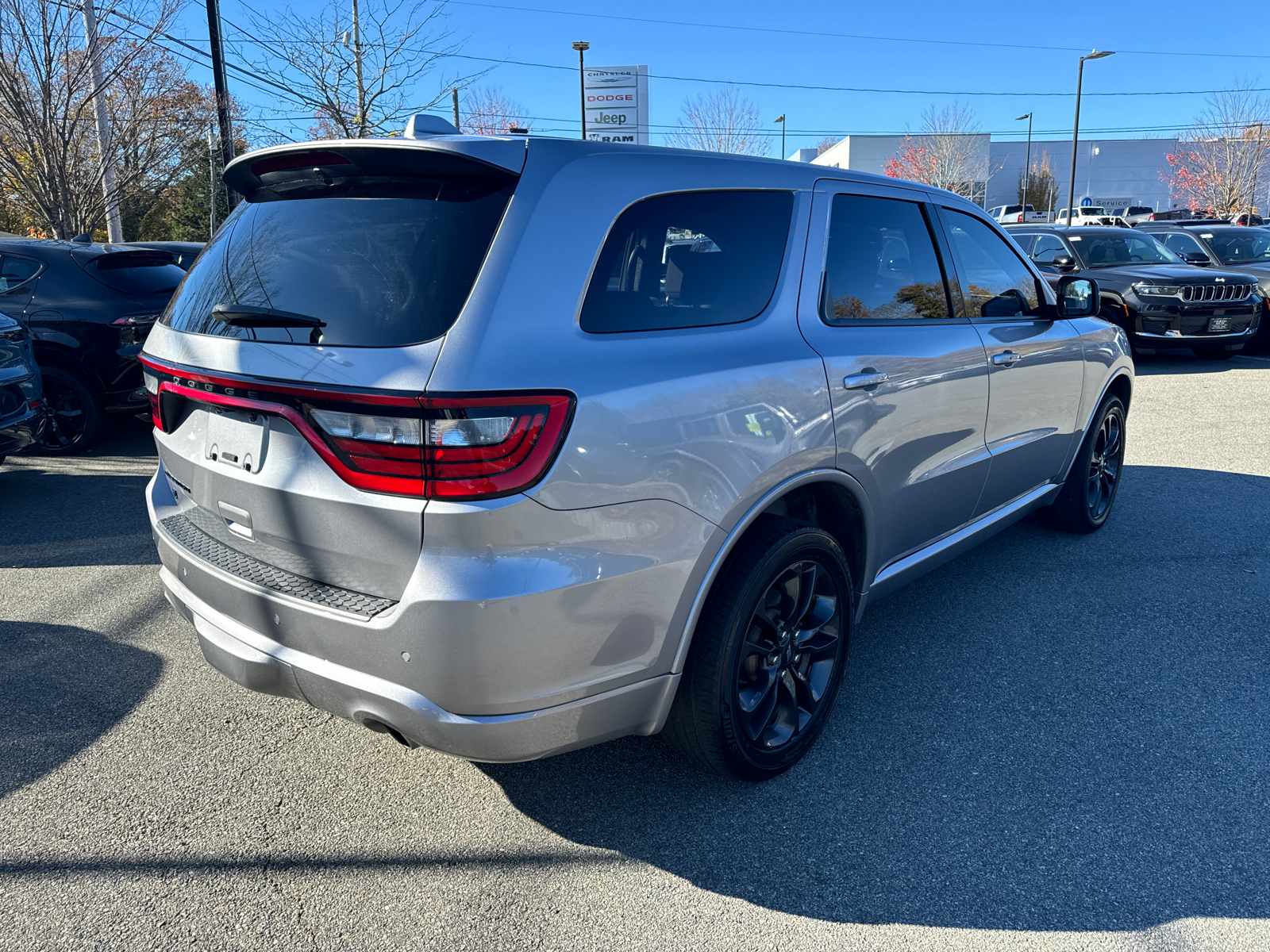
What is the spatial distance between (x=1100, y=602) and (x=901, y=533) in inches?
56.7

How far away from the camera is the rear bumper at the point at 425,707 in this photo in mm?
2053

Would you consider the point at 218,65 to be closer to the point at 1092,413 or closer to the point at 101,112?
the point at 101,112

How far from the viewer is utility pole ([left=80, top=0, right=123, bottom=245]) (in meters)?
12.7

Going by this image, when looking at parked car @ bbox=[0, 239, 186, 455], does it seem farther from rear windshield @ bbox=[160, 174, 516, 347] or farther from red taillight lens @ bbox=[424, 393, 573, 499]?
red taillight lens @ bbox=[424, 393, 573, 499]

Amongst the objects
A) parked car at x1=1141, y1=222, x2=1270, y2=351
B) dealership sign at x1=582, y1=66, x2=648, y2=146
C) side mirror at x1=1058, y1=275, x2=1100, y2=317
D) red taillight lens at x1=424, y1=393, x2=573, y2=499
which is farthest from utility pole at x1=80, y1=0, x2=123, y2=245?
dealership sign at x1=582, y1=66, x2=648, y2=146

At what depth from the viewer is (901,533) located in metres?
3.28

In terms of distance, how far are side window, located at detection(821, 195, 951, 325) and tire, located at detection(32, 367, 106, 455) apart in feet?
20.5

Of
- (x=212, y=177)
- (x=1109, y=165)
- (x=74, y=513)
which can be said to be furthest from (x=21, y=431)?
(x=1109, y=165)

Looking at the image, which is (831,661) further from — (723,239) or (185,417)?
(185,417)

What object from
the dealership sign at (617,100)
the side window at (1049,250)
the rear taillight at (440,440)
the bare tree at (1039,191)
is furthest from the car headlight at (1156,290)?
the bare tree at (1039,191)

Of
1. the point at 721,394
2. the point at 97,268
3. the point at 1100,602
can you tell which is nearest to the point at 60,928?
the point at 721,394

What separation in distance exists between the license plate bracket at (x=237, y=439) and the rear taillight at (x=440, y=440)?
0.24 metres

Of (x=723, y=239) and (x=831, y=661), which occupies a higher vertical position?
(x=723, y=239)

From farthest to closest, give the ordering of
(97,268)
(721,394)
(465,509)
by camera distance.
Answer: (97,268) < (721,394) < (465,509)
